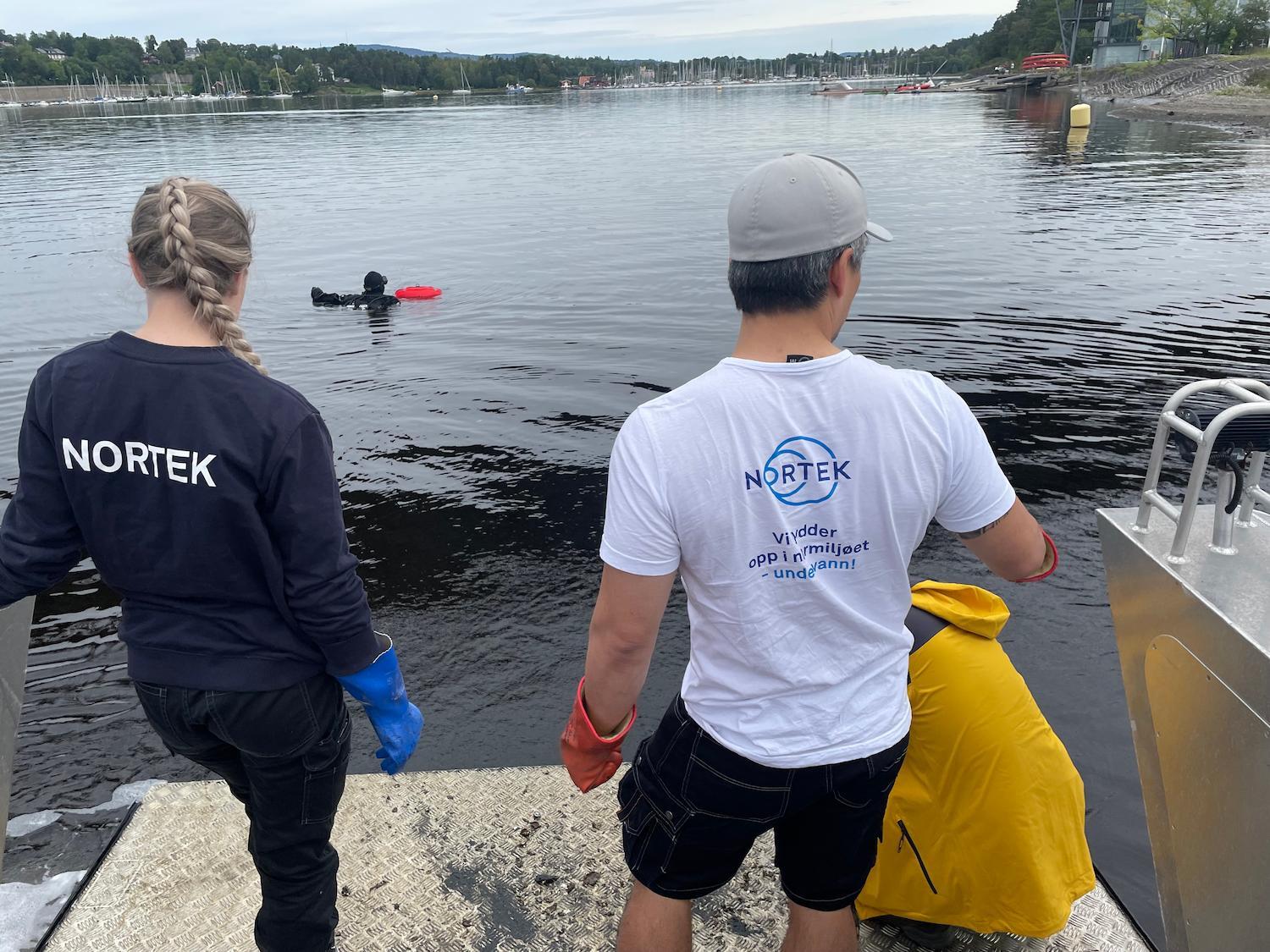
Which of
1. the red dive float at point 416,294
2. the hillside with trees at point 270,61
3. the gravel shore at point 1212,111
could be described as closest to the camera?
the red dive float at point 416,294

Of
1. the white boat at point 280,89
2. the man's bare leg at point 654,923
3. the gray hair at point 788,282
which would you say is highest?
the white boat at point 280,89

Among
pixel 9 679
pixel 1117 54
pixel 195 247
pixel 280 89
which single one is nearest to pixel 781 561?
pixel 195 247

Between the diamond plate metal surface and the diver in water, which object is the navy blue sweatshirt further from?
the diver in water

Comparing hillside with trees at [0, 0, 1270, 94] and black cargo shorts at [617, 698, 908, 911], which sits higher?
hillside with trees at [0, 0, 1270, 94]

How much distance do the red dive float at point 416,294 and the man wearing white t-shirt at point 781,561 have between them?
1459 centimetres

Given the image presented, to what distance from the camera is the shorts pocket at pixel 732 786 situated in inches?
72.9

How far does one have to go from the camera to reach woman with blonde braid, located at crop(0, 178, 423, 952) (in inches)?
73.0

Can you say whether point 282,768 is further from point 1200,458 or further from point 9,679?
point 1200,458

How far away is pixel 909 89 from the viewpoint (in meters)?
127

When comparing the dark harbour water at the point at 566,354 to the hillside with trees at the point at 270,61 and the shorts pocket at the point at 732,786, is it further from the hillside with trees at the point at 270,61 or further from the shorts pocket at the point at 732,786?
the hillside with trees at the point at 270,61

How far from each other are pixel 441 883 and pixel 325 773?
93 cm

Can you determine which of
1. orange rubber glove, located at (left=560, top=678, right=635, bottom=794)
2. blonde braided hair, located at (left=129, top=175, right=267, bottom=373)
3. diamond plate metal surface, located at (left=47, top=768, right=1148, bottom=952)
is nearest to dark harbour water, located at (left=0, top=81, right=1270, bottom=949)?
blonde braided hair, located at (left=129, top=175, right=267, bottom=373)

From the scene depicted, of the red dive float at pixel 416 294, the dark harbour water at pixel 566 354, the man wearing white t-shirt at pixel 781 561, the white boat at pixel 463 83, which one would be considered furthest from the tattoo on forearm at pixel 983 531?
the white boat at pixel 463 83

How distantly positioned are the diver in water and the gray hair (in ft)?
45.9
